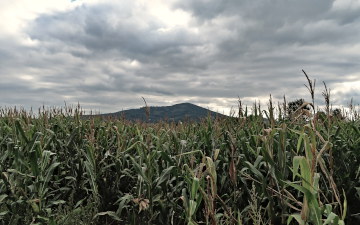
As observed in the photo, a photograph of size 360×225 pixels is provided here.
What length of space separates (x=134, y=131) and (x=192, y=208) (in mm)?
4834

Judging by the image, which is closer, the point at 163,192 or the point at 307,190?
the point at 307,190

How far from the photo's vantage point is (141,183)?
14.8 feet

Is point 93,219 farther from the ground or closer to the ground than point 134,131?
closer to the ground

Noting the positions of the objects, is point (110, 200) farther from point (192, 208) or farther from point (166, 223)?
point (192, 208)

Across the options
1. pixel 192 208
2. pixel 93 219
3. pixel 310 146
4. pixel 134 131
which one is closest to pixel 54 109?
pixel 134 131

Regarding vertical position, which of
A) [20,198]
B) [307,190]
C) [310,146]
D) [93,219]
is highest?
[310,146]

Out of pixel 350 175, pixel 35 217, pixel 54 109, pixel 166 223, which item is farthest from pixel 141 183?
pixel 54 109

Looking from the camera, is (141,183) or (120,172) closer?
(141,183)

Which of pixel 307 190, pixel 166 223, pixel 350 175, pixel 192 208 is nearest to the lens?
pixel 307 190

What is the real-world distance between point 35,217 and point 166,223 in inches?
68.6

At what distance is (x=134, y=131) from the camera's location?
298 inches

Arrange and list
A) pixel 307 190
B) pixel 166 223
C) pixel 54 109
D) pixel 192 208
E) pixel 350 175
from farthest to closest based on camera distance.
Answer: pixel 54 109
pixel 350 175
pixel 166 223
pixel 192 208
pixel 307 190

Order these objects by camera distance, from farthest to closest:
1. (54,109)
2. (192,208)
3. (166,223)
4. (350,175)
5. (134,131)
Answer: (54,109) < (134,131) < (350,175) < (166,223) < (192,208)

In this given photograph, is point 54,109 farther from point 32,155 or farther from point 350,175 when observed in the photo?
point 350,175
